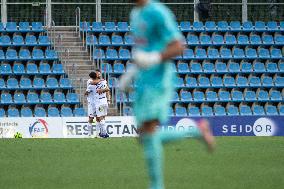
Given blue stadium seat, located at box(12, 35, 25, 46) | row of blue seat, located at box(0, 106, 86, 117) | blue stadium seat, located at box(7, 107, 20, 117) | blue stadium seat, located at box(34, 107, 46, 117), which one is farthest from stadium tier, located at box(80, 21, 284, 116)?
blue stadium seat, located at box(7, 107, 20, 117)

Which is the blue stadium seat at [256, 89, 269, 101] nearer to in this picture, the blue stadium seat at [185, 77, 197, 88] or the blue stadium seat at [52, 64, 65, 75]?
the blue stadium seat at [185, 77, 197, 88]

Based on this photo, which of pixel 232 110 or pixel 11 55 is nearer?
pixel 11 55

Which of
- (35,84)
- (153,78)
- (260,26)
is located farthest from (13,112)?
(153,78)

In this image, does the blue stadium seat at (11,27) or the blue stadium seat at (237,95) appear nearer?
the blue stadium seat at (11,27)

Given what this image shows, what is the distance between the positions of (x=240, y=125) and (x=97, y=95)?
5.75 m

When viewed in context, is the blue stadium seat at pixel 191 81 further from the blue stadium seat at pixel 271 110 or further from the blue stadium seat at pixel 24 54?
the blue stadium seat at pixel 24 54

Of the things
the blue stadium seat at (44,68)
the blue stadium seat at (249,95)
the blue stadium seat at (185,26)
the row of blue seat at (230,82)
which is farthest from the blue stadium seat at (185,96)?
the blue stadium seat at (44,68)

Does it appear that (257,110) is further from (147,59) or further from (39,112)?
(147,59)

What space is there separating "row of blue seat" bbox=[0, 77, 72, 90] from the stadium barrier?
3032 mm

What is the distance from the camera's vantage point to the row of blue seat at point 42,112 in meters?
32.5

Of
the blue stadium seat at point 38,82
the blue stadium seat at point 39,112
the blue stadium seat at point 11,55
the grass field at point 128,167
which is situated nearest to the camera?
the grass field at point 128,167

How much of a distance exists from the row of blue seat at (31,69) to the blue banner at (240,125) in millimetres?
5417

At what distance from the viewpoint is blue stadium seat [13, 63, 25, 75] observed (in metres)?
33.6

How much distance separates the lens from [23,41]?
3459 cm
